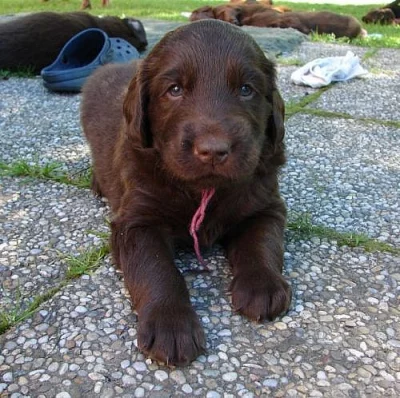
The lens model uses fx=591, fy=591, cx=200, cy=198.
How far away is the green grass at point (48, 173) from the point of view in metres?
3.44

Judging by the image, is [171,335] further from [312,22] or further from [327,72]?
[312,22]

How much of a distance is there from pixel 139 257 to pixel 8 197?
49.9 inches

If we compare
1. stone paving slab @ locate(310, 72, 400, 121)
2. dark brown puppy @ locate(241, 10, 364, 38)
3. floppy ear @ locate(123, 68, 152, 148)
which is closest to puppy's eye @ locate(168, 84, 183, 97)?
floppy ear @ locate(123, 68, 152, 148)

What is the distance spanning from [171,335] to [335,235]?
122cm

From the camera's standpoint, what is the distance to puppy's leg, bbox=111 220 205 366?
1889mm

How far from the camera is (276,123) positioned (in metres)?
2.54

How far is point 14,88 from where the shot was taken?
559cm

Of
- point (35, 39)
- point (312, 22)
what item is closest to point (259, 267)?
point (35, 39)

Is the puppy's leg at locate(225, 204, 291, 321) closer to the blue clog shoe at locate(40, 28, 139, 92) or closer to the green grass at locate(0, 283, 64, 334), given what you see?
the green grass at locate(0, 283, 64, 334)

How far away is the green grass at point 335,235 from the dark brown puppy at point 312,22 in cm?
739

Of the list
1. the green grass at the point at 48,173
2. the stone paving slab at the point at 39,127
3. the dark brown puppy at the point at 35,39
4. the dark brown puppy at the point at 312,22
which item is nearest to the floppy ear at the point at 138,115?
the green grass at the point at 48,173

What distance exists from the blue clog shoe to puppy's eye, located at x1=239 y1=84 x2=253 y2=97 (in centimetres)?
297

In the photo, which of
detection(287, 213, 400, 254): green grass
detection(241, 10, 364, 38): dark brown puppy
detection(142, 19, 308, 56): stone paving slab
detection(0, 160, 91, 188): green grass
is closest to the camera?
Result: detection(287, 213, 400, 254): green grass

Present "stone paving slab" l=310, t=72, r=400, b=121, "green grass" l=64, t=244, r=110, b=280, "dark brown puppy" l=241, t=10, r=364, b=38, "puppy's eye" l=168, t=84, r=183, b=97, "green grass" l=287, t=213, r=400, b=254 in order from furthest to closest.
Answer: "dark brown puppy" l=241, t=10, r=364, b=38 → "stone paving slab" l=310, t=72, r=400, b=121 → "green grass" l=287, t=213, r=400, b=254 → "green grass" l=64, t=244, r=110, b=280 → "puppy's eye" l=168, t=84, r=183, b=97
